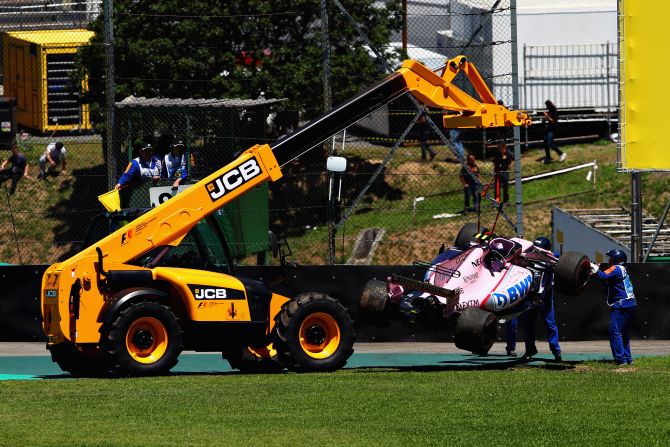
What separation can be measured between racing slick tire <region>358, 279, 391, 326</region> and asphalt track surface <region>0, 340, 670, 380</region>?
1105 millimetres

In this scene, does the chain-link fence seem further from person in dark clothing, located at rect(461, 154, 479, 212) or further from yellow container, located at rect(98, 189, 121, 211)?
yellow container, located at rect(98, 189, 121, 211)

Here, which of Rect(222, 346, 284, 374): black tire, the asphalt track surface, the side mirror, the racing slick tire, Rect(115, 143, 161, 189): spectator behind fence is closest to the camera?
the racing slick tire

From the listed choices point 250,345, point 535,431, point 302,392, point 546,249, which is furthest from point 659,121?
point 535,431

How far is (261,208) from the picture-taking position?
2581cm

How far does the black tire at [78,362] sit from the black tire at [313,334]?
7.40 ft

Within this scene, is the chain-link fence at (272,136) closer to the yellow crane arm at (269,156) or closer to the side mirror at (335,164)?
the side mirror at (335,164)

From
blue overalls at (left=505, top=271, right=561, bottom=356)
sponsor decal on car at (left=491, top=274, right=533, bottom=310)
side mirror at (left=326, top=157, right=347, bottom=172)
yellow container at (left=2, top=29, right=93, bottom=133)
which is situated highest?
yellow container at (left=2, top=29, right=93, bottom=133)

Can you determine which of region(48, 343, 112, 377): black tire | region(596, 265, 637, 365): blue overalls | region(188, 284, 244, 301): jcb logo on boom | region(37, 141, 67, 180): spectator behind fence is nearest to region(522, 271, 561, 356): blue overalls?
region(596, 265, 637, 365): blue overalls

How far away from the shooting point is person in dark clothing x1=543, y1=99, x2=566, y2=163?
115ft

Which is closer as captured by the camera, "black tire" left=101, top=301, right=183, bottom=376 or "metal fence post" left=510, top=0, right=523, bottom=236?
"black tire" left=101, top=301, right=183, bottom=376

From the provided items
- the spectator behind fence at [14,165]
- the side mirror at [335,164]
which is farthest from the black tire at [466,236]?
the spectator behind fence at [14,165]

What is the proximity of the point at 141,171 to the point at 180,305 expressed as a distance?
22.4 ft

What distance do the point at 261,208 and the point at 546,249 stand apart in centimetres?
780

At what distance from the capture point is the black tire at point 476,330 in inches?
679
